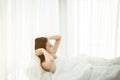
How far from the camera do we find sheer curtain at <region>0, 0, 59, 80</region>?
7.52 feet

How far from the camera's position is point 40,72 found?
6.85ft

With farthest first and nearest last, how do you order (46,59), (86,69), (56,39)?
(56,39) < (46,59) < (86,69)

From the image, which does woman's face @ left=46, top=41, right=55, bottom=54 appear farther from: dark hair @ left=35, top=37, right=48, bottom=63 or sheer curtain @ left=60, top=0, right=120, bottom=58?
sheer curtain @ left=60, top=0, right=120, bottom=58

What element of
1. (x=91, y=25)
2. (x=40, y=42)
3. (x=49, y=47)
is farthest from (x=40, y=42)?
(x=91, y=25)

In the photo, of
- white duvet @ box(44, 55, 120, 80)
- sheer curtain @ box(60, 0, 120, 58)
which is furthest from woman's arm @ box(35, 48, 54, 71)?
sheer curtain @ box(60, 0, 120, 58)

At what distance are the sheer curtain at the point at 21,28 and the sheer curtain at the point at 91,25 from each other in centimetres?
16

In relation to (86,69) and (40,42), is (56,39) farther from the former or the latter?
(86,69)

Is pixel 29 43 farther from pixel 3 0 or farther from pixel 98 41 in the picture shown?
pixel 98 41

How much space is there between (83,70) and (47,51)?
0.58m

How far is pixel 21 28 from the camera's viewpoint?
232cm

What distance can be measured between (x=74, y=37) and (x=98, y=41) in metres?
0.29

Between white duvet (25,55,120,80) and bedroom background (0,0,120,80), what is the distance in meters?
0.34

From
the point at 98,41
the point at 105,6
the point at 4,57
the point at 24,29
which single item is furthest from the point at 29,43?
the point at 105,6

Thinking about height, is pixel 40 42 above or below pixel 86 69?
above
